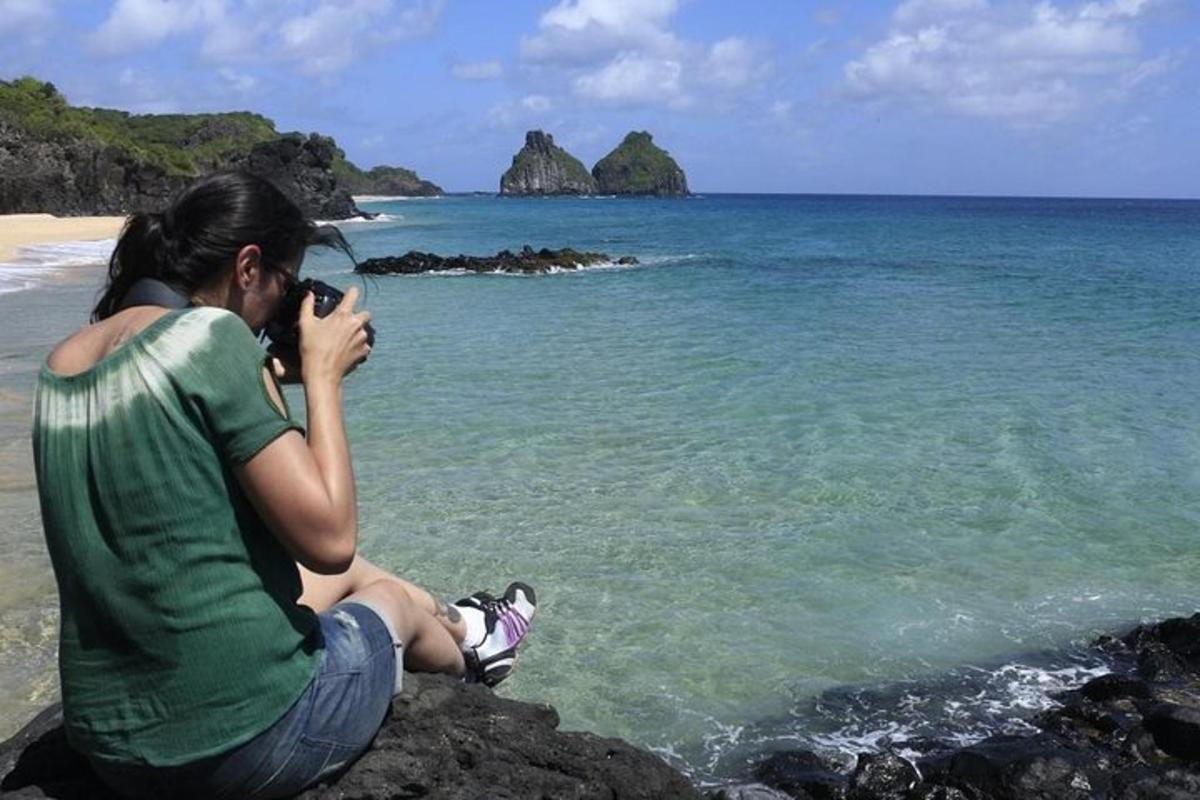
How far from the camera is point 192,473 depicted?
2361 millimetres

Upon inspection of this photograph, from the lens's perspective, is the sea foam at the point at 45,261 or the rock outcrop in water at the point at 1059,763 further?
the sea foam at the point at 45,261

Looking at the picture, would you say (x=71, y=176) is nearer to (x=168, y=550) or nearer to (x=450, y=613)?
(x=450, y=613)

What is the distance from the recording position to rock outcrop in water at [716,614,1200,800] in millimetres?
4906

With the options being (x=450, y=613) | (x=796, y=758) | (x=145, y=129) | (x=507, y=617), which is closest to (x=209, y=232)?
(x=450, y=613)

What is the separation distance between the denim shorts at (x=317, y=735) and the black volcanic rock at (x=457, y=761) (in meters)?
0.13

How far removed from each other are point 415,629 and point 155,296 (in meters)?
1.27

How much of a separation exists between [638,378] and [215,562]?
1249 centimetres

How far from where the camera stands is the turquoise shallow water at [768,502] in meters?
6.18

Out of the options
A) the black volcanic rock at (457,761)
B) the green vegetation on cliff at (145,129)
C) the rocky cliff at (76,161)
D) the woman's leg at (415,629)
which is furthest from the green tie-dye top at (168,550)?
the green vegetation on cliff at (145,129)

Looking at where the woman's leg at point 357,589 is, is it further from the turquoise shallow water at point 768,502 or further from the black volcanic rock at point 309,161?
the black volcanic rock at point 309,161

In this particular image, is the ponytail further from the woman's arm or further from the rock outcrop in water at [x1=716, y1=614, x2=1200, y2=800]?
the rock outcrop in water at [x1=716, y1=614, x2=1200, y2=800]

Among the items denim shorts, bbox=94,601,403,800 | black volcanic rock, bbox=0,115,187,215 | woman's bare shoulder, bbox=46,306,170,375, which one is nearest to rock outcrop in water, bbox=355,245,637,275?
black volcanic rock, bbox=0,115,187,215

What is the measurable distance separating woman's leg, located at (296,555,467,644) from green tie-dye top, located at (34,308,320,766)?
32.1 inches

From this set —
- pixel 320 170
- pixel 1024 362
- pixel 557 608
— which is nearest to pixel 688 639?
pixel 557 608
